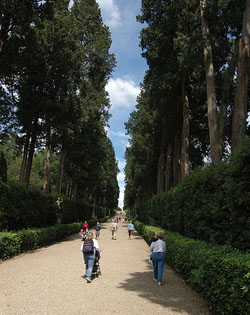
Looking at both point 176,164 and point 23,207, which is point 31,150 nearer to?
point 23,207

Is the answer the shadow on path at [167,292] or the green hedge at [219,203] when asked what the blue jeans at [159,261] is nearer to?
the shadow on path at [167,292]

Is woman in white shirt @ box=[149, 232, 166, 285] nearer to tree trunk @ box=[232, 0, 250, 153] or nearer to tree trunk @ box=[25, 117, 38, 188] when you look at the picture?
tree trunk @ box=[232, 0, 250, 153]

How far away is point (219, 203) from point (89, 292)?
4.50 meters

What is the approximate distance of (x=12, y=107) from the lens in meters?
Result: 17.0

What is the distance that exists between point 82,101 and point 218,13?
1002 cm

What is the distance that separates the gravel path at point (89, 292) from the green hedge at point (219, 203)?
1.80m

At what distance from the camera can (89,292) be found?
6293mm

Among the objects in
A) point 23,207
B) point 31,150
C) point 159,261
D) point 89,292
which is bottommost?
point 89,292

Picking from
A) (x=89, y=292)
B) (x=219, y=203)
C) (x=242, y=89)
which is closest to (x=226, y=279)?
(x=89, y=292)

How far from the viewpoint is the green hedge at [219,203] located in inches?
239

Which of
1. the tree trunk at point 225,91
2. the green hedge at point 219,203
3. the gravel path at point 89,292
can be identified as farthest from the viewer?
the tree trunk at point 225,91

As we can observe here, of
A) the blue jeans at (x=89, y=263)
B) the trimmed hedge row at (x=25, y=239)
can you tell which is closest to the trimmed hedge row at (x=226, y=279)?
the blue jeans at (x=89, y=263)

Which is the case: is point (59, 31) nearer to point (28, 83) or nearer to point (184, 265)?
→ point (28, 83)

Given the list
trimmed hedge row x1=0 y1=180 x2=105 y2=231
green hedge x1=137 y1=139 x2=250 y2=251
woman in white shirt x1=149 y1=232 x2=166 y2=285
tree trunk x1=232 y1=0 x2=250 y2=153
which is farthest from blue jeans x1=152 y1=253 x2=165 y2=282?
trimmed hedge row x1=0 y1=180 x2=105 y2=231
